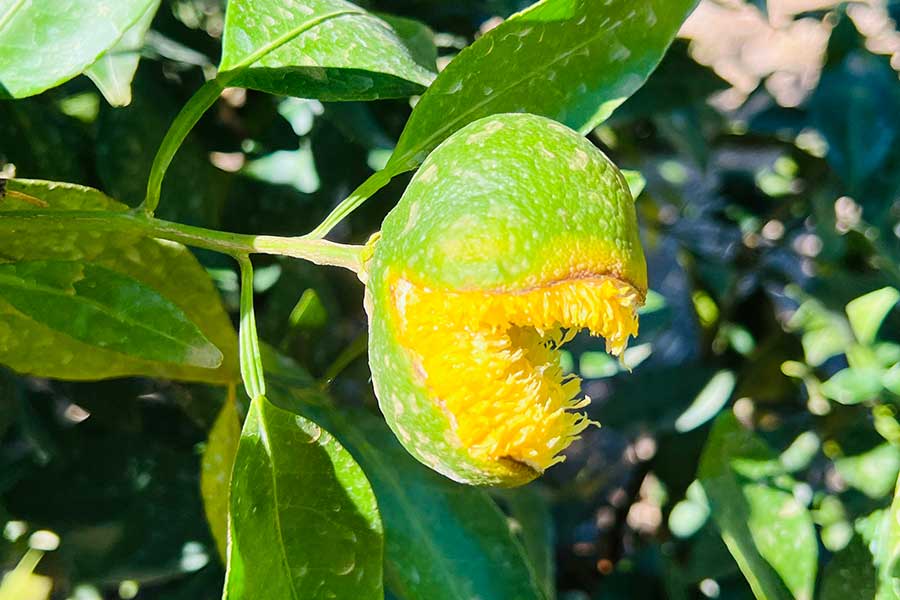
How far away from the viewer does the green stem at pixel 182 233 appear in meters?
0.43

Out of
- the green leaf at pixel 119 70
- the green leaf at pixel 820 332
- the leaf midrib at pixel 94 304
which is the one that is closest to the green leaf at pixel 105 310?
the leaf midrib at pixel 94 304

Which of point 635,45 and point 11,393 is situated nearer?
point 635,45

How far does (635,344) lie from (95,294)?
0.49m

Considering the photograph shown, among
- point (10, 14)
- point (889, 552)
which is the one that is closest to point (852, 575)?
point (889, 552)

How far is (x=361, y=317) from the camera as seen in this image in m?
0.96

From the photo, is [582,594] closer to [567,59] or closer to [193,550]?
[193,550]

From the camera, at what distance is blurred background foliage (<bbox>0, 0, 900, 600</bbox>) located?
26.0 inches

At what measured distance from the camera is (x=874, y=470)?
0.80 metres

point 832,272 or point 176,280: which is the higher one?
point 176,280

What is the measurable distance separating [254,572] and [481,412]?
13 centimetres

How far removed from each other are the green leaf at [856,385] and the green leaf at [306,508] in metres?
0.46

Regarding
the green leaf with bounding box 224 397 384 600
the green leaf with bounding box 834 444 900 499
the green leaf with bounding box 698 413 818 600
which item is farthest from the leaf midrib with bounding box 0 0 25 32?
the green leaf with bounding box 834 444 900 499

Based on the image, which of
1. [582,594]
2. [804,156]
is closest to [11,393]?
[582,594]

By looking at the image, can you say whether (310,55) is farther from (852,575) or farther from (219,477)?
(852,575)
